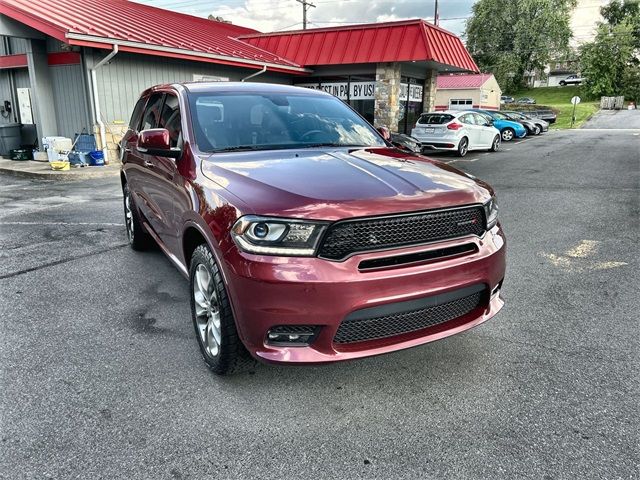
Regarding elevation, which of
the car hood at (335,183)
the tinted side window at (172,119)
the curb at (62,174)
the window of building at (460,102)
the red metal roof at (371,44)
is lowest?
the curb at (62,174)

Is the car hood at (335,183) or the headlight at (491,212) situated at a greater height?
the car hood at (335,183)

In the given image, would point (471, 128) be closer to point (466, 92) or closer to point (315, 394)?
point (315, 394)

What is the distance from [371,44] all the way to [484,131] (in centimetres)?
514

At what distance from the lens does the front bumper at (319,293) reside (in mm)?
2473

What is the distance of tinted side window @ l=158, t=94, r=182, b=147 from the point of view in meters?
3.86

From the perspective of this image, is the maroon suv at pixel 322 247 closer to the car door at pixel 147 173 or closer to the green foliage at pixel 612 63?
the car door at pixel 147 173

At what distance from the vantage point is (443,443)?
2.50 m

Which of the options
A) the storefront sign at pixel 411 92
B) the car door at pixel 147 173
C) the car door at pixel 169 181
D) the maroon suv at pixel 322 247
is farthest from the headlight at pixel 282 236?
the storefront sign at pixel 411 92

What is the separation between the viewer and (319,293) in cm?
246

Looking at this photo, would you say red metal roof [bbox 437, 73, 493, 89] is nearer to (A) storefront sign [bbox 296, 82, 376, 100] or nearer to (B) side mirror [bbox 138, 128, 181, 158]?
(A) storefront sign [bbox 296, 82, 376, 100]

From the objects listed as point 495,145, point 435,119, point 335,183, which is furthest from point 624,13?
point 335,183

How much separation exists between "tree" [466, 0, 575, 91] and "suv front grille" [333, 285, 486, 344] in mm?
66503

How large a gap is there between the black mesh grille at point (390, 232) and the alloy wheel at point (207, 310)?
2.62 ft

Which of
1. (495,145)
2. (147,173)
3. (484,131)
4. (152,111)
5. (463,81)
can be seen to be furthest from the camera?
(463,81)
